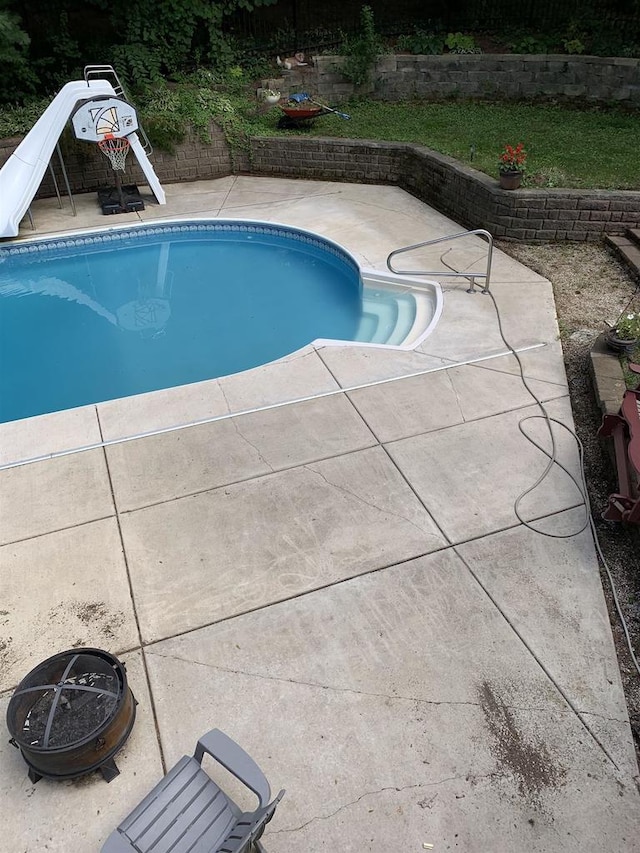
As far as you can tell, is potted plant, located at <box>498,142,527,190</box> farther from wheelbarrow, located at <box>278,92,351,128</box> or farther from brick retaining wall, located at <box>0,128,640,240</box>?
wheelbarrow, located at <box>278,92,351,128</box>

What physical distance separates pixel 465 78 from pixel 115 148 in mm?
7484

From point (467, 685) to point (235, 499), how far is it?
1.91 m

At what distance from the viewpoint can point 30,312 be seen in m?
7.83

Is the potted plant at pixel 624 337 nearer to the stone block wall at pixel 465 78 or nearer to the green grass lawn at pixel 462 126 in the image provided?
the green grass lawn at pixel 462 126

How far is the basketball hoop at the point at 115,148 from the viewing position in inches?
349

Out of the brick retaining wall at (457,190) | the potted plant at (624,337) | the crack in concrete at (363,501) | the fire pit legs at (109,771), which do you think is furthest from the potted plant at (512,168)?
the fire pit legs at (109,771)

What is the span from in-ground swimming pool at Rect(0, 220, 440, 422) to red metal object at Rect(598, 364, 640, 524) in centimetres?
269

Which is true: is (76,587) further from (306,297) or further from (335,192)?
(335,192)

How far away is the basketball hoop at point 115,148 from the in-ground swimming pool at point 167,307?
1.09 meters

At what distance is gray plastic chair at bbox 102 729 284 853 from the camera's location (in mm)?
2186

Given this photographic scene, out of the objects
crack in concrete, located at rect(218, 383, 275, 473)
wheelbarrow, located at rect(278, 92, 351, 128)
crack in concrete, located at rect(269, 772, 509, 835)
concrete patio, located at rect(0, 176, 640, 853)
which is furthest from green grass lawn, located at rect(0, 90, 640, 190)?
crack in concrete, located at rect(269, 772, 509, 835)

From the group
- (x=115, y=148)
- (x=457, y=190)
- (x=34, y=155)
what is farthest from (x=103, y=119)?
(x=457, y=190)

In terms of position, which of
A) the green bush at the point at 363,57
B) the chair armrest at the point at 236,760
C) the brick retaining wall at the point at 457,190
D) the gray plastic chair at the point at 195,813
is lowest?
the gray plastic chair at the point at 195,813

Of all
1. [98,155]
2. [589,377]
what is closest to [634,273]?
[589,377]
